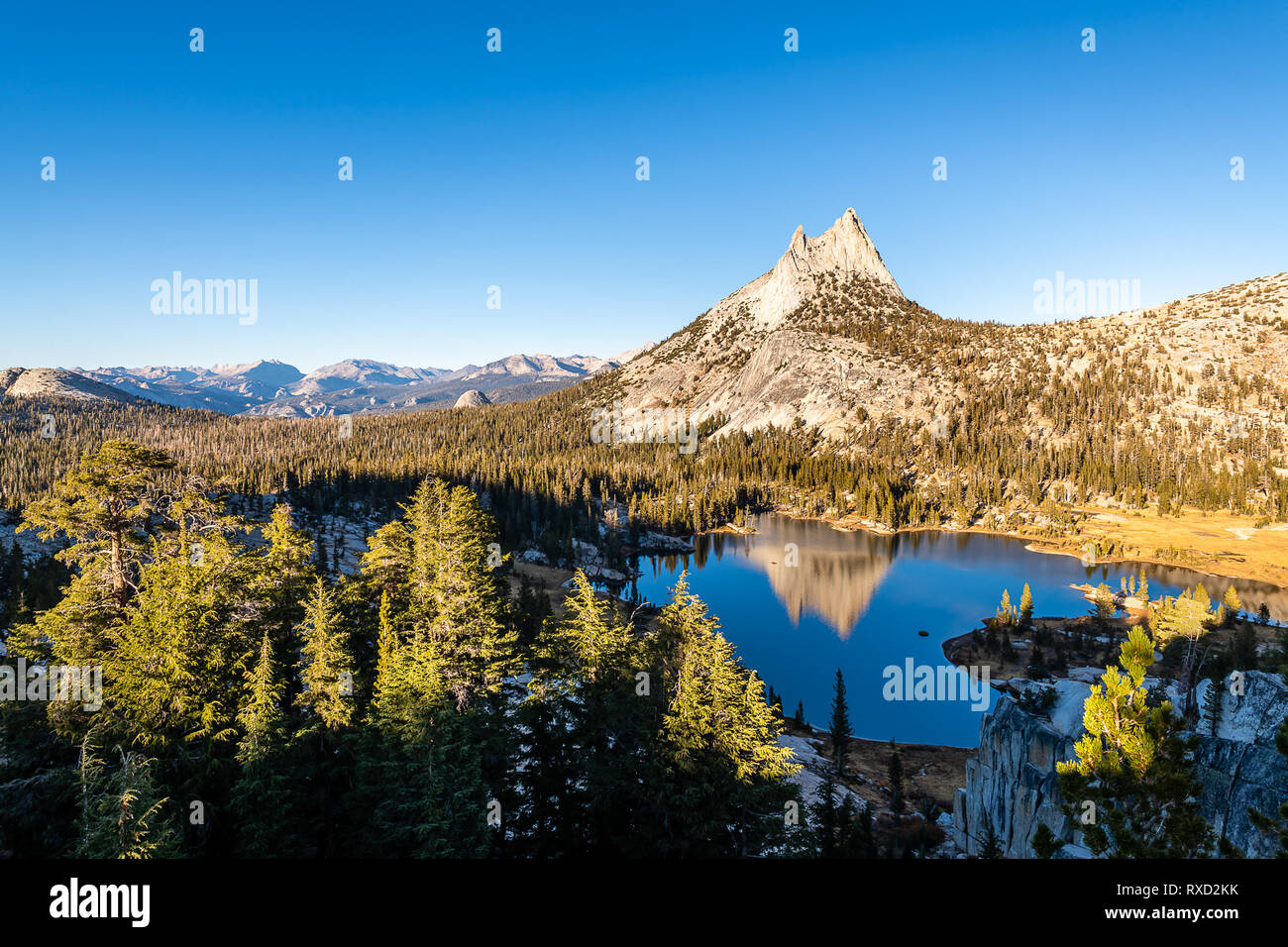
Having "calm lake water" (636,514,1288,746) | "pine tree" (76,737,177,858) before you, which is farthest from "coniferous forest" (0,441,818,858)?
"calm lake water" (636,514,1288,746)

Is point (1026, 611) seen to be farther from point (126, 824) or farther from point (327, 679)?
point (126, 824)

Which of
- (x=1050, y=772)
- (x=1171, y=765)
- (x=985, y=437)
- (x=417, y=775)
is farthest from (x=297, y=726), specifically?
(x=985, y=437)

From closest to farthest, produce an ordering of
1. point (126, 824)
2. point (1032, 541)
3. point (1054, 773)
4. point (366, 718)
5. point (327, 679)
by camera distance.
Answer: point (126, 824) → point (366, 718) → point (327, 679) → point (1054, 773) → point (1032, 541)

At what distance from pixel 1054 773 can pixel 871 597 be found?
60681mm

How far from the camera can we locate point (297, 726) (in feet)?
68.7

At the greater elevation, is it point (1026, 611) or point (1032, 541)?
point (1032, 541)

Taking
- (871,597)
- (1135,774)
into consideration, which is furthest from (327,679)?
(871,597)

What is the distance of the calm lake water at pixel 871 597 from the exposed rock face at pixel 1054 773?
20580 mm

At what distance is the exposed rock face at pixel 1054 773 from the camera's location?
1557 cm

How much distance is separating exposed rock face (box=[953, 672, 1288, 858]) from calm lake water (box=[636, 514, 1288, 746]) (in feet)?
67.5

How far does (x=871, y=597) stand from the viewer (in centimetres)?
8212

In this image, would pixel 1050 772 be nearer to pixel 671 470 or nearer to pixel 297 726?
pixel 297 726

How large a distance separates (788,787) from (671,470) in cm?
14188
